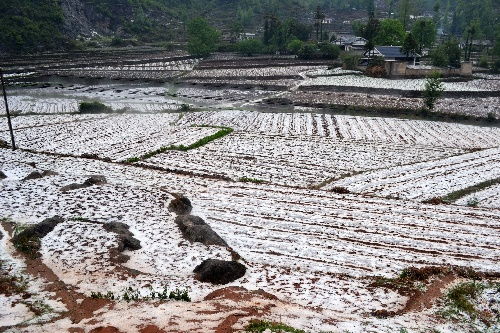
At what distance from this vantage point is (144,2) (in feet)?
325

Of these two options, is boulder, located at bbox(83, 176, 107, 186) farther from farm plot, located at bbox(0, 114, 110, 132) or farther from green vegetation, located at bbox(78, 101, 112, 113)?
green vegetation, located at bbox(78, 101, 112, 113)

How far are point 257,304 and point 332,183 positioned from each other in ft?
39.6

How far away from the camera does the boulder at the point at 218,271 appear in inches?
482

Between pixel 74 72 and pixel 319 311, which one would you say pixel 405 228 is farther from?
pixel 74 72

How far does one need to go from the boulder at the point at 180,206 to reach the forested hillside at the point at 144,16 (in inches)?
2484

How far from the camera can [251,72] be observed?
6009 centimetres

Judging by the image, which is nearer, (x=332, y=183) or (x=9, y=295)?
(x=9, y=295)

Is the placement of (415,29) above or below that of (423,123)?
above

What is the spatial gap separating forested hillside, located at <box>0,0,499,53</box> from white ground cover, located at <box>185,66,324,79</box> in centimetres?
2902

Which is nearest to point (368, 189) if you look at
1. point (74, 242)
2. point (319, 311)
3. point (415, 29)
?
point (319, 311)

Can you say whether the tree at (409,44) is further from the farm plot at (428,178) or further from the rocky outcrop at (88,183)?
the rocky outcrop at (88,183)

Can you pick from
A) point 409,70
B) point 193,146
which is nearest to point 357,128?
point 193,146

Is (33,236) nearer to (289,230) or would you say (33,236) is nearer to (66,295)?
(66,295)

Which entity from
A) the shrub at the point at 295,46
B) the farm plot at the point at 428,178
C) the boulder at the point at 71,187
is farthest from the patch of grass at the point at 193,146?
the shrub at the point at 295,46
